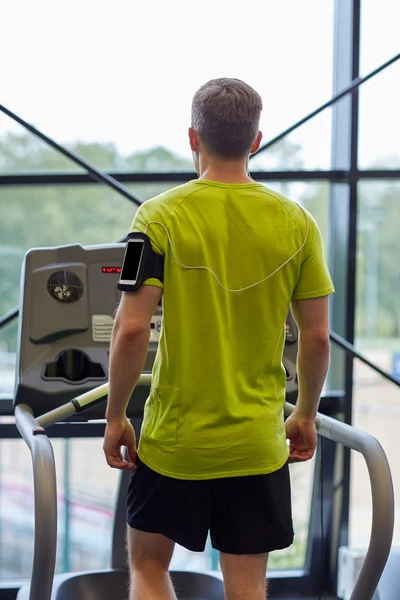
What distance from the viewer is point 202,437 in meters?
1.67

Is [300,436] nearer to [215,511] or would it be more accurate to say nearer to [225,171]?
[215,511]

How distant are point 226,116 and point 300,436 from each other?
2.48 feet

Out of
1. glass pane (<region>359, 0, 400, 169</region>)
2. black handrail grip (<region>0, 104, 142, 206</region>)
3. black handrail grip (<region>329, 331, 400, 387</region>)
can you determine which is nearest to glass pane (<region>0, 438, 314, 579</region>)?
black handrail grip (<region>329, 331, 400, 387</region>)

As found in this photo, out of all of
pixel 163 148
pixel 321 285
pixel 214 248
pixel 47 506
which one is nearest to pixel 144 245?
pixel 214 248

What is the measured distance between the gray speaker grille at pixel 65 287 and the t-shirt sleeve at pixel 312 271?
84 cm

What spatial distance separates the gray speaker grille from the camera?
2.37m

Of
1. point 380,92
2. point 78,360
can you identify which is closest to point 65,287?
point 78,360

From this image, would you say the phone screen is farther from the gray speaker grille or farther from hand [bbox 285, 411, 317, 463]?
the gray speaker grille

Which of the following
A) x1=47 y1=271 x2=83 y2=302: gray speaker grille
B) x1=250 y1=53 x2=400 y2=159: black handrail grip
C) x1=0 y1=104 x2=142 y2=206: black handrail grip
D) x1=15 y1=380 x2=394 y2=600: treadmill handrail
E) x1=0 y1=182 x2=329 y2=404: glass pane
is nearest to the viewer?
x1=15 y1=380 x2=394 y2=600: treadmill handrail

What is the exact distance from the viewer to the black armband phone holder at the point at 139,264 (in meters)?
1.61

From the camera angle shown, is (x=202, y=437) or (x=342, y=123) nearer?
(x=202, y=437)

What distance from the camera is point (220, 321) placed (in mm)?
1638

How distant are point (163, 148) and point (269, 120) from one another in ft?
1.47

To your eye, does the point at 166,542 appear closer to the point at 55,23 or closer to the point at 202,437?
the point at 202,437
